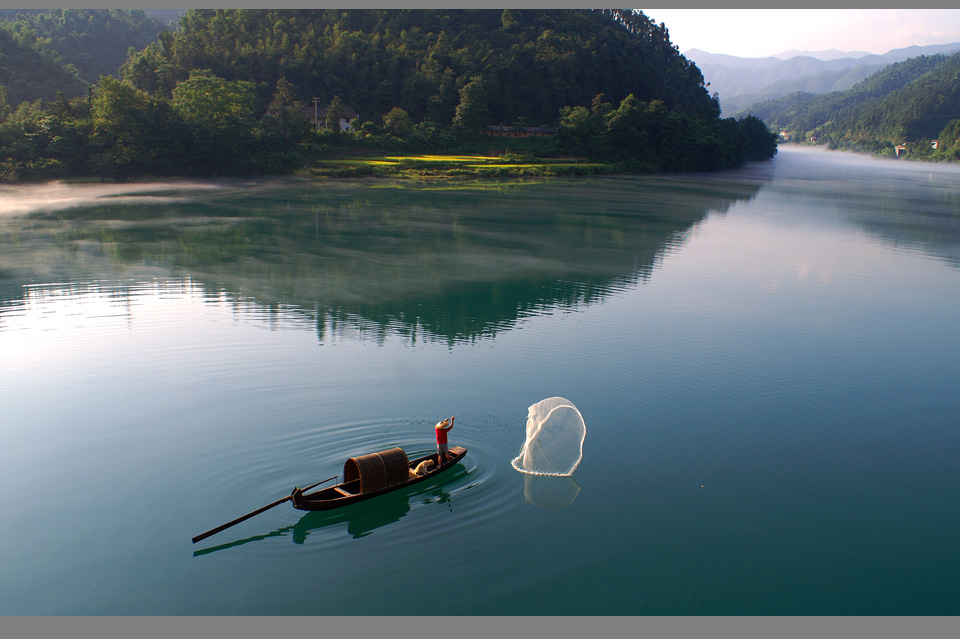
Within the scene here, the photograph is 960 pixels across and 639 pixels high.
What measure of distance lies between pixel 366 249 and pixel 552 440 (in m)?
20.7

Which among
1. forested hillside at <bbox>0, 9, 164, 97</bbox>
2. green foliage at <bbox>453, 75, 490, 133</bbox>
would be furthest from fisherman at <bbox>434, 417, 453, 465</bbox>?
forested hillside at <bbox>0, 9, 164, 97</bbox>

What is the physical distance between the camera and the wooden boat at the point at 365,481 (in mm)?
9078

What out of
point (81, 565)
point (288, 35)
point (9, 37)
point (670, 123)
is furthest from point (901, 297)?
point (9, 37)

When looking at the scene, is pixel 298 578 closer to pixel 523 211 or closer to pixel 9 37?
pixel 523 211

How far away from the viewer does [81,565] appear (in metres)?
8.39

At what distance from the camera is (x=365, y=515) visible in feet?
31.3

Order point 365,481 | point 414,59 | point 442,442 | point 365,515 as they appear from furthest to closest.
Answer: point 414,59 → point 442,442 → point 365,515 → point 365,481

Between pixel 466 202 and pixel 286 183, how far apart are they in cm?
1822

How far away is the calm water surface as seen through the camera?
329 inches

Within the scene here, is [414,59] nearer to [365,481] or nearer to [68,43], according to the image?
[68,43]

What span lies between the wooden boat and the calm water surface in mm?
387

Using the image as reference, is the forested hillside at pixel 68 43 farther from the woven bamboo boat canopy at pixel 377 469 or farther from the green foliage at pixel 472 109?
the woven bamboo boat canopy at pixel 377 469

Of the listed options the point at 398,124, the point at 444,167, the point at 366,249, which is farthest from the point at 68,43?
the point at 366,249

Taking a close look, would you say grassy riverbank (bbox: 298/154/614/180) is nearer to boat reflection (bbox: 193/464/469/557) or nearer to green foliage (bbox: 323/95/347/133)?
green foliage (bbox: 323/95/347/133)
